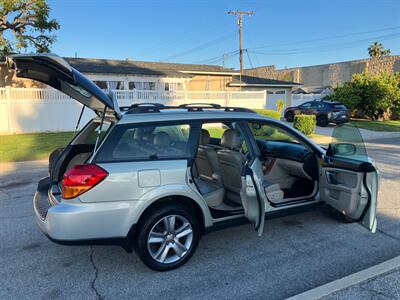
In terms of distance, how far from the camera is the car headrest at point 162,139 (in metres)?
3.50

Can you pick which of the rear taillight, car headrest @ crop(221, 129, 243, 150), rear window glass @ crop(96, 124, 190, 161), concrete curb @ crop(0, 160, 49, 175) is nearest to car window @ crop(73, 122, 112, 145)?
rear window glass @ crop(96, 124, 190, 161)

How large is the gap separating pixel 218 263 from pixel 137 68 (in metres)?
23.2

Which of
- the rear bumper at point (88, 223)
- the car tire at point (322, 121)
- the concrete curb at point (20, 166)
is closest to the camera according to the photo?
the rear bumper at point (88, 223)

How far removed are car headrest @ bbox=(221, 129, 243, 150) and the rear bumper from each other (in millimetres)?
1581

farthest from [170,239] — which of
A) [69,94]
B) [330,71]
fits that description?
[330,71]

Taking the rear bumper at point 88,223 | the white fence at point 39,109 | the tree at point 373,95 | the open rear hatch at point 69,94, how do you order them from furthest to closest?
the tree at point 373,95
the white fence at point 39,109
the rear bumper at point 88,223
the open rear hatch at point 69,94

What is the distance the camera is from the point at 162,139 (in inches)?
139

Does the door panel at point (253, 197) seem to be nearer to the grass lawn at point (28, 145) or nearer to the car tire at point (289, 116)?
the grass lawn at point (28, 145)

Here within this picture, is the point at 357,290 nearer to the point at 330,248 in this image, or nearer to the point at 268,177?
the point at 330,248

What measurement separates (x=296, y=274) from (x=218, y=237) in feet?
3.78

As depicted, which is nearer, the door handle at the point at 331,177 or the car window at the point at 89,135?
the car window at the point at 89,135

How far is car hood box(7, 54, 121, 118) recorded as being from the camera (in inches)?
114

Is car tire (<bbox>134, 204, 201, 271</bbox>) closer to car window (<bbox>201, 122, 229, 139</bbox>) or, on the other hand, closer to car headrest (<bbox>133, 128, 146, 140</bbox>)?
car headrest (<bbox>133, 128, 146, 140</bbox>)

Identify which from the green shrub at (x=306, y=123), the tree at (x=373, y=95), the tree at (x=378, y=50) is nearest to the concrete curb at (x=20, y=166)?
the green shrub at (x=306, y=123)
